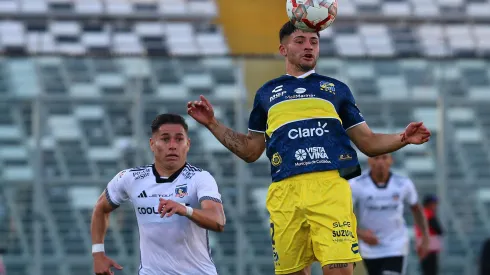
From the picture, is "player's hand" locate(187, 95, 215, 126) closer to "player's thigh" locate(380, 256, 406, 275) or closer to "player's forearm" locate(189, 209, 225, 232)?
"player's forearm" locate(189, 209, 225, 232)

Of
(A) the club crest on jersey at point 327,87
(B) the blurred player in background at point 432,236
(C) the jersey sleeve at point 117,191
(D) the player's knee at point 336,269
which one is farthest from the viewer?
(B) the blurred player in background at point 432,236

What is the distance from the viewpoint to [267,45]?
15.0 m

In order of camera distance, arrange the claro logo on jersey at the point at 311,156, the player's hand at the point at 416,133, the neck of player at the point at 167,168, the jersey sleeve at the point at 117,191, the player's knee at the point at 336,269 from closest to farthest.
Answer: the player's hand at the point at 416,133 < the player's knee at the point at 336,269 < the claro logo on jersey at the point at 311,156 < the neck of player at the point at 167,168 < the jersey sleeve at the point at 117,191

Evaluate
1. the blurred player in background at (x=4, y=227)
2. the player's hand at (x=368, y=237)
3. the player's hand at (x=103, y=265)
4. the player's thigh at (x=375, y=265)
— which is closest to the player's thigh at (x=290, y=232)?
the player's hand at (x=103, y=265)

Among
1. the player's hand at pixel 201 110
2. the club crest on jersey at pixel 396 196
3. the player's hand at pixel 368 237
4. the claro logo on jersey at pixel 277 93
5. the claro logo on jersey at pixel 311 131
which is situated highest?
the claro logo on jersey at pixel 277 93

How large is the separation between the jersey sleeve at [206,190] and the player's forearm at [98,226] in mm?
807

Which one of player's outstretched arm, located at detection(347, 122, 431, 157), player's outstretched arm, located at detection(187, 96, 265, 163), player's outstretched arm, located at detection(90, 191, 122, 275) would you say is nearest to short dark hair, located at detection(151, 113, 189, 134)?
player's outstretched arm, located at detection(187, 96, 265, 163)

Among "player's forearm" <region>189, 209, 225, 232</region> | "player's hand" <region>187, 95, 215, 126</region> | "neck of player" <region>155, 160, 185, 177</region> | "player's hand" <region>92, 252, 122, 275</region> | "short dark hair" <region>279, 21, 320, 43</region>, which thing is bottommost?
"player's hand" <region>92, 252, 122, 275</region>

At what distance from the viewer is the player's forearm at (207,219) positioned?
630cm

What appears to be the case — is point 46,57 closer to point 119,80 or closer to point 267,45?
point 119,80

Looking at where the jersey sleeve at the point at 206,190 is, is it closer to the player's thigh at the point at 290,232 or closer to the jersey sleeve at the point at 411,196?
the player's thigh at the point at 290,232

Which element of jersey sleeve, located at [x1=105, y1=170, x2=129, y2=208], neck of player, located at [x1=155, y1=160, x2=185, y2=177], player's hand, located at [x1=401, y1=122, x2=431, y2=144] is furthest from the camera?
jersey sleeve, located at [x1=105, y1=170, x2=129, y2=208]

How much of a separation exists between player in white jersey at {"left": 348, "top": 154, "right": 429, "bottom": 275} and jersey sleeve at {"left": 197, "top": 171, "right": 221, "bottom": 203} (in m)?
4.31

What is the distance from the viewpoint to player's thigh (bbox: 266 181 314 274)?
6441 mm
